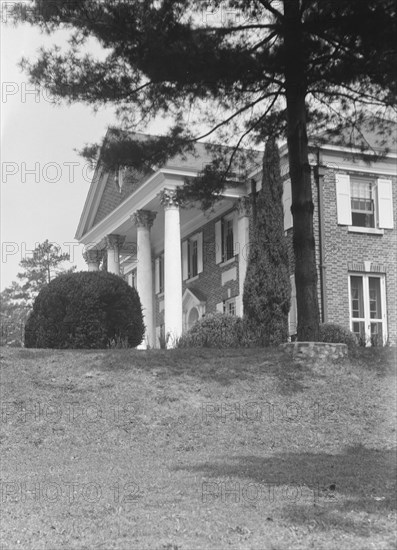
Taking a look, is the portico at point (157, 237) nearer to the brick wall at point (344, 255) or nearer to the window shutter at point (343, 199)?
the brick wall at point (344, 255)

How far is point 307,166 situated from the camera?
13062mm

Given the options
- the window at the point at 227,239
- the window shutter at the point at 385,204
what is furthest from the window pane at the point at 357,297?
the window at the point at 227,239

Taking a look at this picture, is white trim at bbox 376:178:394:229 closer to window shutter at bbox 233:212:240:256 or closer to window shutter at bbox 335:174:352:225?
window shutter at bbox 335:174:352:225

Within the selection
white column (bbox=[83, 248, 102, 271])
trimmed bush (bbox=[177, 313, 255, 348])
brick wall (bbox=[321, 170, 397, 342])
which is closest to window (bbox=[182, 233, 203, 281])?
white column (bbox=[83, 248, 102, 271])

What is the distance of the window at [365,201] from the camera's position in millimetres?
21562

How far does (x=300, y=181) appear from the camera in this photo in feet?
42.8

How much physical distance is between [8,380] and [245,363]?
3.80 meters

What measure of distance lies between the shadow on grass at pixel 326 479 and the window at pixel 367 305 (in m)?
12.3

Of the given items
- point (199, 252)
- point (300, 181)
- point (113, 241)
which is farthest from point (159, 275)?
point (300, 181)

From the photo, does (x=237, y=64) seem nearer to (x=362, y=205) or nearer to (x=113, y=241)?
(x=362, y=205)

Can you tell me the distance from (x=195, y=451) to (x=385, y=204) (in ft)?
48.7

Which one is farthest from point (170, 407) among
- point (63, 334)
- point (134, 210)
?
point (134, 210)

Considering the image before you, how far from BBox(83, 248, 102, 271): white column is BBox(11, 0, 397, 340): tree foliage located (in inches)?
692

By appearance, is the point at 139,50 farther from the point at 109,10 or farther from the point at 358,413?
the point at 358,413
